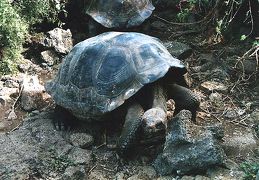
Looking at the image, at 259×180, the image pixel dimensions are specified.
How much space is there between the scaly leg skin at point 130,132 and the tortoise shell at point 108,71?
0.16 meters

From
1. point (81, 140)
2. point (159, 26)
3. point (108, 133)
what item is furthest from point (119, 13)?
point (81, 140)

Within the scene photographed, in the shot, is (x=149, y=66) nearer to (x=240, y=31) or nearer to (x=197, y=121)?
(x=197, y=121)

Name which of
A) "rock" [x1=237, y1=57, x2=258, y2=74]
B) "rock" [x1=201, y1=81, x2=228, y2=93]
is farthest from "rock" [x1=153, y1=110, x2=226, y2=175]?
"rock" [x1=237, y1=57, x2=258, y2=74]

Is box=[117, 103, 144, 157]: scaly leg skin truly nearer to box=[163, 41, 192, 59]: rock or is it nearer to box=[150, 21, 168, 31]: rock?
box=[163, 41, 192, 59]: rock

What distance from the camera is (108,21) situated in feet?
18.3

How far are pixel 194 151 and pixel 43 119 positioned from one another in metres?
1.63

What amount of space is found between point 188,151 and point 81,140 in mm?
1023

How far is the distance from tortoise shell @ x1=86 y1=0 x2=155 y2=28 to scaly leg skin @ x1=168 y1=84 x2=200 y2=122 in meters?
1.73

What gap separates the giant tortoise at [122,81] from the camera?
3727 mm

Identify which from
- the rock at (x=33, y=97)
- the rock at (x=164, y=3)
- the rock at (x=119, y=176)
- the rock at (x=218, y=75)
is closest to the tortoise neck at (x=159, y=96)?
the rock at (x=119, y=176)

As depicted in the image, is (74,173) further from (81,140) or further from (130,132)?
(130,132)

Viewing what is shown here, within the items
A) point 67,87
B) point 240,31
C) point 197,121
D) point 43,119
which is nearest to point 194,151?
point 197,121

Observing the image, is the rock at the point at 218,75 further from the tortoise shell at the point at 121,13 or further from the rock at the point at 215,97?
the tortoise shell at the point at 121,13

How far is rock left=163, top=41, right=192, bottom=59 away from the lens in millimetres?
5066
